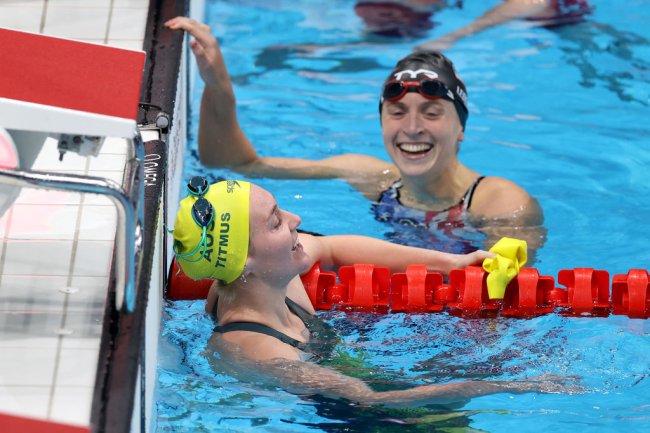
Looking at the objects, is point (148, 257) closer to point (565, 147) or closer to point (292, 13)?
point (565, 147)

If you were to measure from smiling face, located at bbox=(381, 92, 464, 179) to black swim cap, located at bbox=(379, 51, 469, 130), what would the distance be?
67 millimetres

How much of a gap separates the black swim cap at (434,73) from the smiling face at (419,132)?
7 cm

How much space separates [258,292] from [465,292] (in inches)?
37.0

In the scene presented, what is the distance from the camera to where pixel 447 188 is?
523cm

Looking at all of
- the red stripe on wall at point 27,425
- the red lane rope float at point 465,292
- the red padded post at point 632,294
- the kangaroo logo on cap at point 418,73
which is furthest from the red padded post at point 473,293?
the red stripe on wall at point 27,425

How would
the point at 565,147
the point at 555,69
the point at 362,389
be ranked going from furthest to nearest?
the point at 555,69 → the point at 565,147 → the point at 362,389

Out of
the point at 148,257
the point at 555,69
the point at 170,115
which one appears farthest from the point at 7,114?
the point at 555,69

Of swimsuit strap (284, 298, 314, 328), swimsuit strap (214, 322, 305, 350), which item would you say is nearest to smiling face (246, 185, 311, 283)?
swimsuit strap (214, 322, 305, 350)

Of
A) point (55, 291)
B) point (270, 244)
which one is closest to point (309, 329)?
point (270, 244)

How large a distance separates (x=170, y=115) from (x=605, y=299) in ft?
6.65

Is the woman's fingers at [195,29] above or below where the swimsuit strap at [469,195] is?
above

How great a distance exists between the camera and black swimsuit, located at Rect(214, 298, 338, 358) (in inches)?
147

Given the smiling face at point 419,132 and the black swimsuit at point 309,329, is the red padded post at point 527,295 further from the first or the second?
the smiling face at point 419,132

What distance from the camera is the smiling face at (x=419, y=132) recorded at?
4.98 meters
